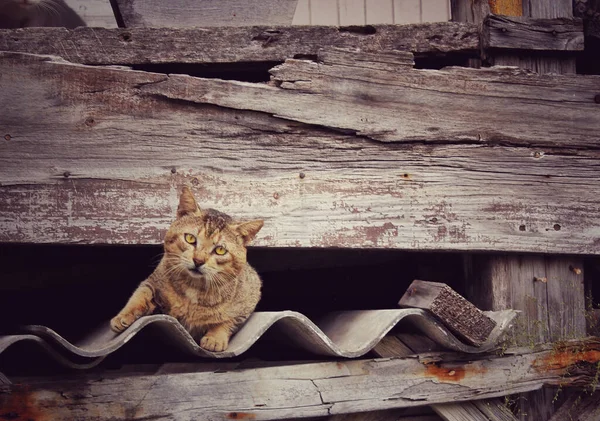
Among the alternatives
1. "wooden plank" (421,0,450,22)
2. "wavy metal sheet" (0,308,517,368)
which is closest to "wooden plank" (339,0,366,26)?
"wooden plank" (421,0,450,22)

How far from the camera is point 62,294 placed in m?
4.58

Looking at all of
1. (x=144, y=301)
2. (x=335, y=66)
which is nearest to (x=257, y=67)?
(x=335, y=66)

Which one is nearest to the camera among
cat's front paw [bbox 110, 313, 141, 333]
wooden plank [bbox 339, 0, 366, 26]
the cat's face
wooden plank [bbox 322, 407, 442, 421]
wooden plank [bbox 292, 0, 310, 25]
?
cat's front paw [bbox 110, 313, 141, 333]

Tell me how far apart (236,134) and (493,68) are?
1.35m

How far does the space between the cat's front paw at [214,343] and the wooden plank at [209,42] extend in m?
1.37

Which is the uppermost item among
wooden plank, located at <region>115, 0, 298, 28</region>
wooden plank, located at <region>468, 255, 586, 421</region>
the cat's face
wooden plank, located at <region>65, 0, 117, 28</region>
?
wooden plank, located at <region>65, 0, 117, 28</region>

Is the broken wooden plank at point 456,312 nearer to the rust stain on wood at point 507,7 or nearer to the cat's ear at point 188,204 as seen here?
the cat's ear at point 188,204

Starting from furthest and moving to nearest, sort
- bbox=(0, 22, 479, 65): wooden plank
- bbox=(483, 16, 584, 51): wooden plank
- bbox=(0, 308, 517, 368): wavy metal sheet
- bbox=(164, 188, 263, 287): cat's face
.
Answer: bbox=(483, 16, 584, 51): wooden plank, bbox=(0, 22, 479, 65): wooden plank, bbox=(164, 188, 263, 287): cat's face, bbox=(0, 308, 517, 368): wavy metal sheet

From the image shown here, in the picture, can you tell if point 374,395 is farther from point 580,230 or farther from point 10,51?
point 10,51

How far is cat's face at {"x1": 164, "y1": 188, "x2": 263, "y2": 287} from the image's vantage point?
3.28 m

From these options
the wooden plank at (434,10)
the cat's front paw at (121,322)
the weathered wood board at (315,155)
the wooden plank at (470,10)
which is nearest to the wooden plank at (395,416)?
the weathered wood board at (315,155)

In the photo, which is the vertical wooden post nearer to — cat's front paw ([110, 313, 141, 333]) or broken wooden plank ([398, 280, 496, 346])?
broken wooden plank ([398, 280, 496, 346])

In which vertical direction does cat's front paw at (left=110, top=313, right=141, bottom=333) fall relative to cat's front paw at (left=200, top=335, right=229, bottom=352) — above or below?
above

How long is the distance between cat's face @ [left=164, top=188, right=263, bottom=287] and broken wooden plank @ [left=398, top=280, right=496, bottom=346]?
79 centimetres
